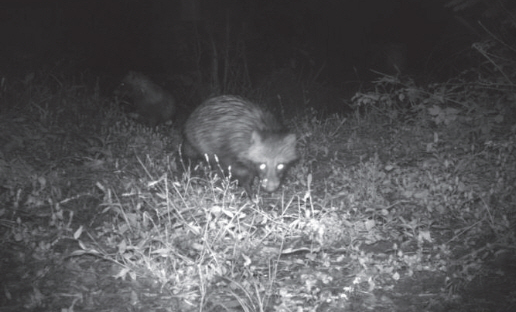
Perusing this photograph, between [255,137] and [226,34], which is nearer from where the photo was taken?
[255,137]

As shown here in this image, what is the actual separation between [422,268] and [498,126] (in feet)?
7.71

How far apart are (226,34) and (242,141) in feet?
18.9

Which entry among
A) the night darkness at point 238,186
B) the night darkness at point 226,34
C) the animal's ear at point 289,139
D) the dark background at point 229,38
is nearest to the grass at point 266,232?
the night darkness at point 238,186

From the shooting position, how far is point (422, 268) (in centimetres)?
377

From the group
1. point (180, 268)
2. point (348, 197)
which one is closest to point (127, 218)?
point (180, 268)

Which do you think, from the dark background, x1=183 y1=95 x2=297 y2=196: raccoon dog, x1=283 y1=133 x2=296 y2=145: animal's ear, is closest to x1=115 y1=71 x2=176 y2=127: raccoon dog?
the dark background

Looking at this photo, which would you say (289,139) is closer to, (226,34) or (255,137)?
(255,137)

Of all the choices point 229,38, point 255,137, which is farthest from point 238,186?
point 229,38

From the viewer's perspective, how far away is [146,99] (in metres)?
9.91

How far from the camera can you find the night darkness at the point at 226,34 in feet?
38.1

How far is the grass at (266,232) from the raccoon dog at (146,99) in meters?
3.11

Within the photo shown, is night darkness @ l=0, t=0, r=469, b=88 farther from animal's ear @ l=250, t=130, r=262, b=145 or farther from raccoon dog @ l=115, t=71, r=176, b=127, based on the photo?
animal's ear @ l=250, t=130, r=262, b=145

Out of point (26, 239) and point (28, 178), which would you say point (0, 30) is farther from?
point (26, 239)

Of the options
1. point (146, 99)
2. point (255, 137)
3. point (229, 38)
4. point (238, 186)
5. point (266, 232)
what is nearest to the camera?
point (266, 232)
